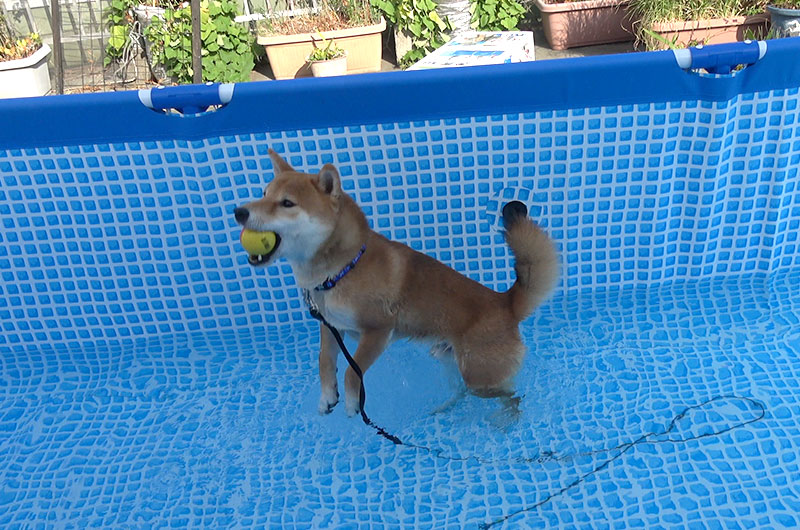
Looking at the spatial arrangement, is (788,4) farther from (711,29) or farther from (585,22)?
(585,22)

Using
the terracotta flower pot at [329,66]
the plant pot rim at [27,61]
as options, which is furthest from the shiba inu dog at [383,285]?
the plant pot rim at [27,61]

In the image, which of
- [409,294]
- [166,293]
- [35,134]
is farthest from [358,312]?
[35,134]

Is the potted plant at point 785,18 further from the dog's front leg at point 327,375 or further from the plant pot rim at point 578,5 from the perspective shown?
the dog's front leg at point 327,375

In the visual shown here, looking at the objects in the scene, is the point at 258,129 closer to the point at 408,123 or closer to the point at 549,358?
the point at 408,123

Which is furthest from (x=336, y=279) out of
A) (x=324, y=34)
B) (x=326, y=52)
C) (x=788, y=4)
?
(x=788, y=4)

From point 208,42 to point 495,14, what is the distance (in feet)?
8.80

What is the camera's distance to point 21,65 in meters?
5.99

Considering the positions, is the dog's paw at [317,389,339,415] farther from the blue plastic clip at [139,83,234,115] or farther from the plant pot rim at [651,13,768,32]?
the plant pot rim at [651,13,768,32]

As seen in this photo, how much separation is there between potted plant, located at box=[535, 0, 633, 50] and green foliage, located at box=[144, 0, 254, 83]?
2841mm

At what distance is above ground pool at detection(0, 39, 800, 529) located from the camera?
8.09ft

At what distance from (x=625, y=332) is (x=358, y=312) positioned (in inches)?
55.1

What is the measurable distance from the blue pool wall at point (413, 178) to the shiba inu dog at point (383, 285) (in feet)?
2.05

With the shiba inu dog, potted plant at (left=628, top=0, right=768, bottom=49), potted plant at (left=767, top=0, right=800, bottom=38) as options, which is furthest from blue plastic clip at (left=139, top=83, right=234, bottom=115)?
potted plant at (left=767, top=0, right=800, bottom=38)

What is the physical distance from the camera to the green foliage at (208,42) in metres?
6.23
